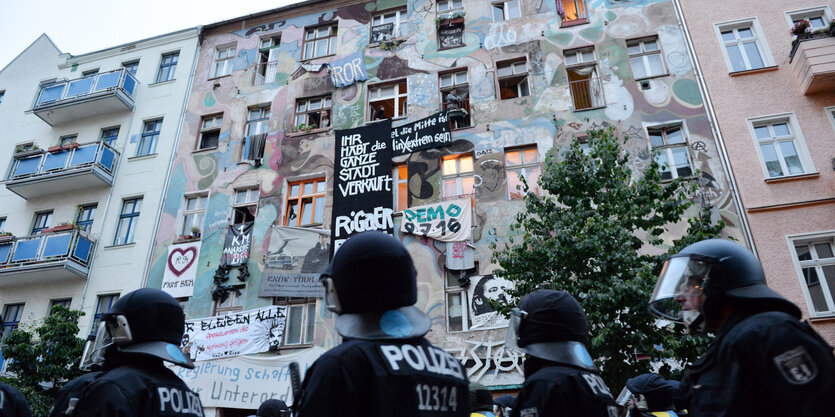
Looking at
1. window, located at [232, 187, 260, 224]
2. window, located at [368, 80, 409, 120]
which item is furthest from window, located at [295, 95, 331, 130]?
window, located at [232, 187, 260, 224]

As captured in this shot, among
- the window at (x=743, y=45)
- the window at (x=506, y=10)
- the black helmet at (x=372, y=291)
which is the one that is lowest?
the black helmet at (x=372, y=291)

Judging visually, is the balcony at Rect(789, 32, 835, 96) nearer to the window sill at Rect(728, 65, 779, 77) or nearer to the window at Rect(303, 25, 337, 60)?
the window sill at Rect(728, 65, 779, 77)

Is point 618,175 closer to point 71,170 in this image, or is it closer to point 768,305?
point 768,305

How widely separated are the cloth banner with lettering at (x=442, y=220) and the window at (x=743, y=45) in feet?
27.9

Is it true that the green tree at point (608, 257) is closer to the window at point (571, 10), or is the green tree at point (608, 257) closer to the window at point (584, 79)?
the window at point (584, 79)

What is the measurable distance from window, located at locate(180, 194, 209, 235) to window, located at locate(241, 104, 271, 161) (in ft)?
6.52

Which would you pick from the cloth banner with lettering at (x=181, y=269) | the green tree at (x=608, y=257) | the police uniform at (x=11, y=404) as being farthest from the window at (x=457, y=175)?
the police uniform at (x=11, y=404)

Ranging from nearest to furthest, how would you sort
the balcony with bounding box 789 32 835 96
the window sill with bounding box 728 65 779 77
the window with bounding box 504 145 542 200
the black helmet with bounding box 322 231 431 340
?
the black helmet with bounding box 322 231 431 340, the balcony with bounding box 789 32 835 96, the window sill with bounding box 728 65 779 77, the window with bounding box 504 145 542 200

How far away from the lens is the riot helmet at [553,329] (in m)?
3.55

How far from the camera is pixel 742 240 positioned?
12727mm

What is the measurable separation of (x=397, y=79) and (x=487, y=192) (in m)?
5.48

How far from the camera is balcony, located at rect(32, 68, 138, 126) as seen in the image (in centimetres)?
2053

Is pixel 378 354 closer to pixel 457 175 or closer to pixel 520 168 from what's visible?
pixel 520 168

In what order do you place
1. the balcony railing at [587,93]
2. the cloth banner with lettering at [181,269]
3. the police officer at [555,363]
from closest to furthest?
the police officer at [555,363]
the balcony railing at [587,93]
the cloth banner with lettering at [181,269]
